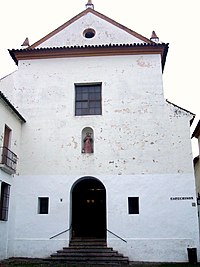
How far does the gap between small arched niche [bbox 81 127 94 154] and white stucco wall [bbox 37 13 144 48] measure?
469 cm

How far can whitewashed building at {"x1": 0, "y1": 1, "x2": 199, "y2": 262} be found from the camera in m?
15.0

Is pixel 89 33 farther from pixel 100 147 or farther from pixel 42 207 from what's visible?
pixel 42 207

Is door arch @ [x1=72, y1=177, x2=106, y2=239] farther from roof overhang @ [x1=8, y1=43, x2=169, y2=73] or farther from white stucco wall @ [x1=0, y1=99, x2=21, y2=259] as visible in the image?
roof overhang @ [x1=8, y1=43, x2=169, y2=73]

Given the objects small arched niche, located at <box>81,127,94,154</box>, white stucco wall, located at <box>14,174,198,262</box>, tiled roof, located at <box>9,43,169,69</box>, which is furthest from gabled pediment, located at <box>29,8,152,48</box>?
white stucco wall, located at <box>14,174,198,262</box>

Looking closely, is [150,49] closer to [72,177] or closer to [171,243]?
[72,177]

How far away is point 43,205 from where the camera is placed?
15812 millimetres

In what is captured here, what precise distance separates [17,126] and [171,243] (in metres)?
8.82

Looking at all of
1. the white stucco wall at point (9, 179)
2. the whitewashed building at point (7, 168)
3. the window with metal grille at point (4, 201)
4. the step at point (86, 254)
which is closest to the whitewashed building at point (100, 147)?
the white stucco wall at point (9, 179)

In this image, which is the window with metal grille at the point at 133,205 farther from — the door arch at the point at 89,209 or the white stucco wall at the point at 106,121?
the door arch at the point at 89,209

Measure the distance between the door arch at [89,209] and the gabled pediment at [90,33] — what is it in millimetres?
7264

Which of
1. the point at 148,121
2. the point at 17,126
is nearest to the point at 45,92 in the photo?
the point at 17,126

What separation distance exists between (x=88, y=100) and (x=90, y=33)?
12.5ft

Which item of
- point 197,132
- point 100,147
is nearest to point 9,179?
point 100,147

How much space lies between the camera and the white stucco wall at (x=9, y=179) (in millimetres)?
14015
